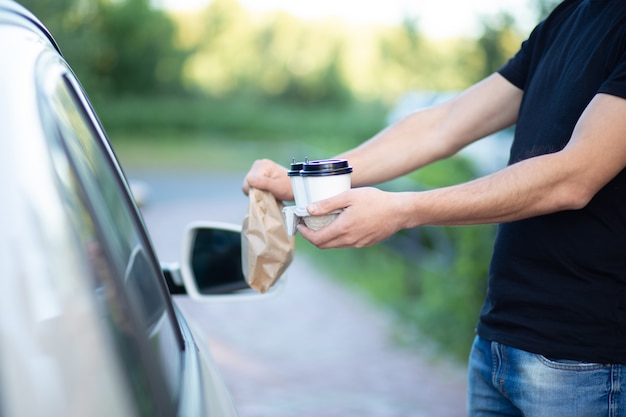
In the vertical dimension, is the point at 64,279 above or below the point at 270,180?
above

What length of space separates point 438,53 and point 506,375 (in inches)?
656

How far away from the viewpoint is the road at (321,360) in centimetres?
535

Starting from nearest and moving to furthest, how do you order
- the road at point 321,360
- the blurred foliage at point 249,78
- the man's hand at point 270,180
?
the man's hand at point 270,180 → the road at point 321,360 → the blurred foliage at point 249,78

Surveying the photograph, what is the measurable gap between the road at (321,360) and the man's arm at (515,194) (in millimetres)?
3414

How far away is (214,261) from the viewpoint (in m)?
2.27

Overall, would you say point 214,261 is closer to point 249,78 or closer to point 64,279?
point 64,279

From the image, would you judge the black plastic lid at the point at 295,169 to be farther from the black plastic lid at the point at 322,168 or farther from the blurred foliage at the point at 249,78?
the blurred foliage at the point at 249,78

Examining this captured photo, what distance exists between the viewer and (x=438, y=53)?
59.5 feet

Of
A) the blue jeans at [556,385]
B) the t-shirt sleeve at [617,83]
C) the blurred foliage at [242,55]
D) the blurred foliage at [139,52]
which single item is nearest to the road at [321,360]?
the blue jeans at [556,385]

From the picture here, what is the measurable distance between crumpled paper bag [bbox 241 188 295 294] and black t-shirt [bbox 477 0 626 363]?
569mm

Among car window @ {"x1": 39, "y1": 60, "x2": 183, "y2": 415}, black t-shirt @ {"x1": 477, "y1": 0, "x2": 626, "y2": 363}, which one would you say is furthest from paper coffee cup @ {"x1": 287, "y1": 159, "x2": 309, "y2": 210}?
black t-shirt @ {"x1": 477, "y1": 0, "x2": 626, "y2": 363}

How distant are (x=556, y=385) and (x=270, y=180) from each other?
905 millimetres

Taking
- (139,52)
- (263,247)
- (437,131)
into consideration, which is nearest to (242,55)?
(139,52)

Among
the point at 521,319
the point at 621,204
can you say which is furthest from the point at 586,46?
the point at 521,319
